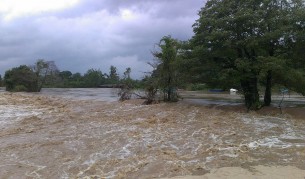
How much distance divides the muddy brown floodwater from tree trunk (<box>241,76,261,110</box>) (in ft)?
4.20

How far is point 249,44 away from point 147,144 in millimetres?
8913

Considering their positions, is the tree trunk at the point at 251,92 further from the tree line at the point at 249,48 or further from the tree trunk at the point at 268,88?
the tree trunk at the point at 268,88

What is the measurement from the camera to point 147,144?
445 inches

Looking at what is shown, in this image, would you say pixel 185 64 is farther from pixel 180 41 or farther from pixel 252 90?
pixel 252 90

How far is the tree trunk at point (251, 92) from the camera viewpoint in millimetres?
18908

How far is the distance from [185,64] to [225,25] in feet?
9.99

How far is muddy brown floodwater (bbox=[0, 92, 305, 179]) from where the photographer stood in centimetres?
899

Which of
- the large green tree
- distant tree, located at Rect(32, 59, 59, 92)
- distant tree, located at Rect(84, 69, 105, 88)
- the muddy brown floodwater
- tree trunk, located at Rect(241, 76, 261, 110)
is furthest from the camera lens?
distant tree, located at Rect(84, 69, 105, 88)

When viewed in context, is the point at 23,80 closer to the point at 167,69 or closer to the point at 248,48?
the point at 167,69

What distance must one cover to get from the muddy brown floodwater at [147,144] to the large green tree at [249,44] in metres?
1.95

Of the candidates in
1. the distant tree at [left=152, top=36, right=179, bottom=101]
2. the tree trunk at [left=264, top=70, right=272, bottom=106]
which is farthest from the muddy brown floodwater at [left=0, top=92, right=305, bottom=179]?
the distant tree at [left=152, top=36, right=179, bottom=101]

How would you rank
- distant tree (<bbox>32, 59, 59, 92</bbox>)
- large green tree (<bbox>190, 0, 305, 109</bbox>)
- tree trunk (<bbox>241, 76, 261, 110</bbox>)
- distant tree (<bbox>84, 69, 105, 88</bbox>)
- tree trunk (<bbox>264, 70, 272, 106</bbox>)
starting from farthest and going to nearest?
distant tree (<bbox>84, 69, 105, 88</bbox>)
distant tree (<bbox>32, 59, 59, 92</bbox>)
tree trunk (<bbox>241, 76, 261, 110</bbox>)
tree trunk (<bbox>264, 70, 272, 106</bbox>)
large green tree (<bbox>190, 0, 305, 109</bbox>)

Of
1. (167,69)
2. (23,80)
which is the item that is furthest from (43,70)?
(167,69)

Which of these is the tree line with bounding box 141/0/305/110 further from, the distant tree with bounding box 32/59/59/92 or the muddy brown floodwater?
the distant tree with bounding box 32/59/59/92
